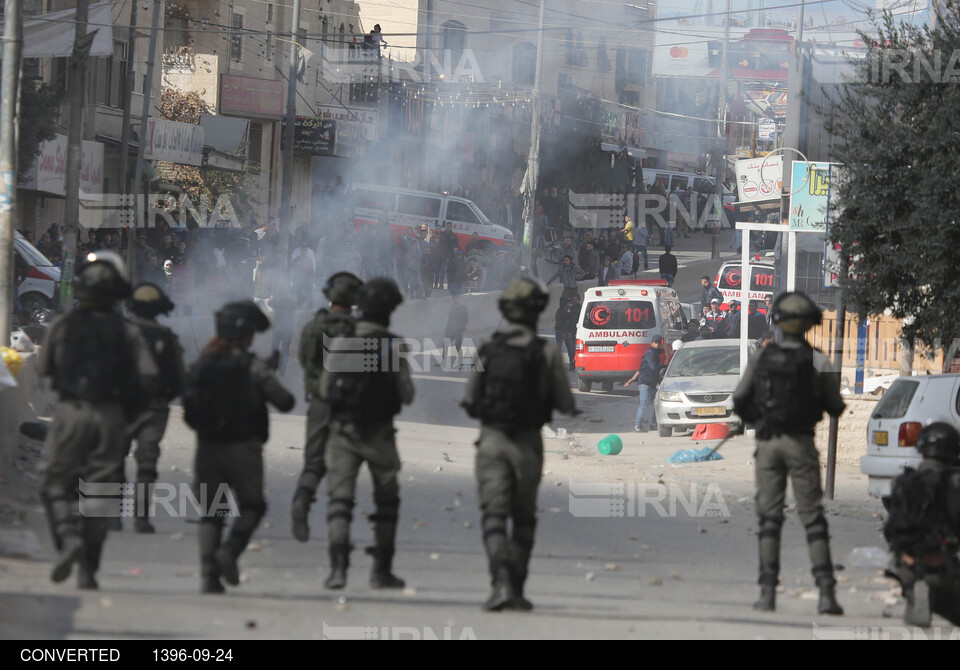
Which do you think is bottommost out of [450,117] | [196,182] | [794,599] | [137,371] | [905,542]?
[794,599]

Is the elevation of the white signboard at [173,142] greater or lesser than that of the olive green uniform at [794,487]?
greater

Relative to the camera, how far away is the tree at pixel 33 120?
2371 centimetres

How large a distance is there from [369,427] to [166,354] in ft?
5.65

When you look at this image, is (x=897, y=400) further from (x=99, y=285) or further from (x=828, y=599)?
(x=99, y=285)

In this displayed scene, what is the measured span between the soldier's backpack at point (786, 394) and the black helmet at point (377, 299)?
2066 millimetres

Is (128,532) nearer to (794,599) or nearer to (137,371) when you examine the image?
(137,371)

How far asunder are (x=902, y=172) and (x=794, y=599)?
5.71 metres

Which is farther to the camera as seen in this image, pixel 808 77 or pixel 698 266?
pixel 698 266

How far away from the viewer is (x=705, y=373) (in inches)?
739

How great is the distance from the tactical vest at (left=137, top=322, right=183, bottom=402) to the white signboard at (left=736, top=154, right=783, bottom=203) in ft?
50.3

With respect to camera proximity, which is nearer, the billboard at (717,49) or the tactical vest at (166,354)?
the tactical vest at (166,354)

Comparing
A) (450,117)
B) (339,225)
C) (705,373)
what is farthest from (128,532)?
(450,117)

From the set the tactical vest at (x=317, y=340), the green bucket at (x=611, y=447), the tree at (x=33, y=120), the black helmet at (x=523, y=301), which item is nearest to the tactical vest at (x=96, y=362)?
the tactical vest at (x=317, y=340)

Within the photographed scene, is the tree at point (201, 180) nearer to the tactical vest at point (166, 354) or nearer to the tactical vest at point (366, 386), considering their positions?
the tactical vest at point (166, 354)
